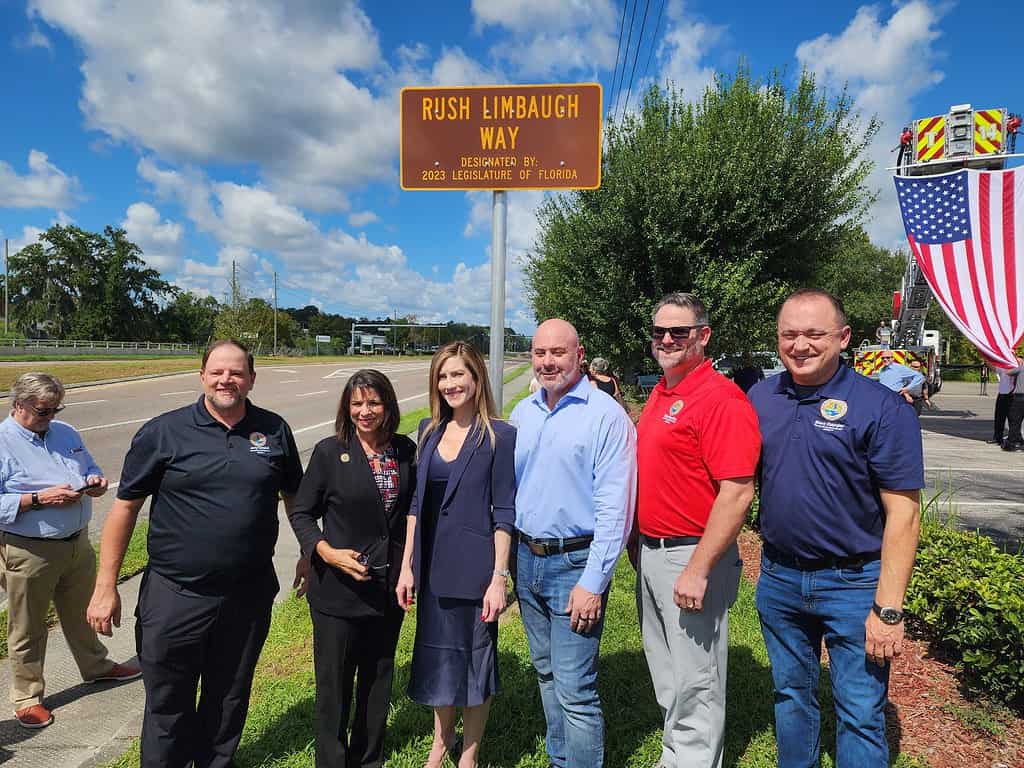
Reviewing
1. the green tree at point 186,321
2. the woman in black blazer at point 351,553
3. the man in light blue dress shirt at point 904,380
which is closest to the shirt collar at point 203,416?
the woman in black blazer at point 351,553

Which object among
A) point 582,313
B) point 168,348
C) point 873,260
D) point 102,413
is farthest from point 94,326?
point 873,260

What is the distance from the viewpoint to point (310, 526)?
96.7 inches

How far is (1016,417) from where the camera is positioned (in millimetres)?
10922

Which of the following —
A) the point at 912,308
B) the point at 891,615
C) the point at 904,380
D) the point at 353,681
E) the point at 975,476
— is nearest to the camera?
the point at 891,615

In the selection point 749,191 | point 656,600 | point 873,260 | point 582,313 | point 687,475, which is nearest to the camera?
point 687,475

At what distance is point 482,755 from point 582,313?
11.1m

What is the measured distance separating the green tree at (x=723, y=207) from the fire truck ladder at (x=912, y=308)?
294cm

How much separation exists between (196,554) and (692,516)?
1.94 metres

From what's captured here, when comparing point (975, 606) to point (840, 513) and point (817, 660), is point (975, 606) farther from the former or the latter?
point (840, 513)

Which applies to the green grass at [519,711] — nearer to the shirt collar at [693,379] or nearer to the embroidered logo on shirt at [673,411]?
the embroidered logo on shirt at [673,411]

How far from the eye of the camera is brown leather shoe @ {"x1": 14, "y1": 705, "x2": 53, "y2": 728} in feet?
9.58

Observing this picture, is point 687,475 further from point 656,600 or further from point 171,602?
point 171,602

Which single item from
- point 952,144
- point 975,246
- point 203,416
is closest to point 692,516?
point 203,416

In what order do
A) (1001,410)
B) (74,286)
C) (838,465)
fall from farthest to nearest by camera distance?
(74,286) < (1001,410) < (838,465)
